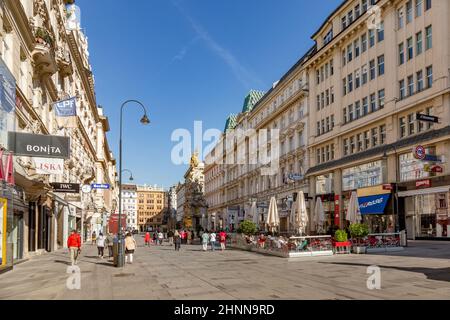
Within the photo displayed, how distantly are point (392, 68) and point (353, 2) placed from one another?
10677mm

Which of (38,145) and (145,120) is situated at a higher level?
(145,120)

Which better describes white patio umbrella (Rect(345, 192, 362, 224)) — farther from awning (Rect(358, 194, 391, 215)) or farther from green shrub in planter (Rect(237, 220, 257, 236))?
green shrub in planter (Rect(237, 220, 257, 236))

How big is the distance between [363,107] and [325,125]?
313 inches

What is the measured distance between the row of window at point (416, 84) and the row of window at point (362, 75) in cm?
A: 355

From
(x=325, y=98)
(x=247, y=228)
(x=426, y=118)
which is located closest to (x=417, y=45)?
(x=426, y=118)

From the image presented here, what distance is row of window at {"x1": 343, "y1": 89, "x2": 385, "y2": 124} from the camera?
41156 millimetres

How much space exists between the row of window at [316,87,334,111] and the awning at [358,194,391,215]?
1324 cm

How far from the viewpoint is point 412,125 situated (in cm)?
3684

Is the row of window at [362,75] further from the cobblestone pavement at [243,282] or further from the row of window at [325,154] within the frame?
the cobblestone pavement at [243,282]

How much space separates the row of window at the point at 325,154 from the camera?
5044cm

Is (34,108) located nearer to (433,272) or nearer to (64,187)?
(64,187)

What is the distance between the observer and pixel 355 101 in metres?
45.3

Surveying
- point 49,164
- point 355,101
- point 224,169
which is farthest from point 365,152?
point 224,169
